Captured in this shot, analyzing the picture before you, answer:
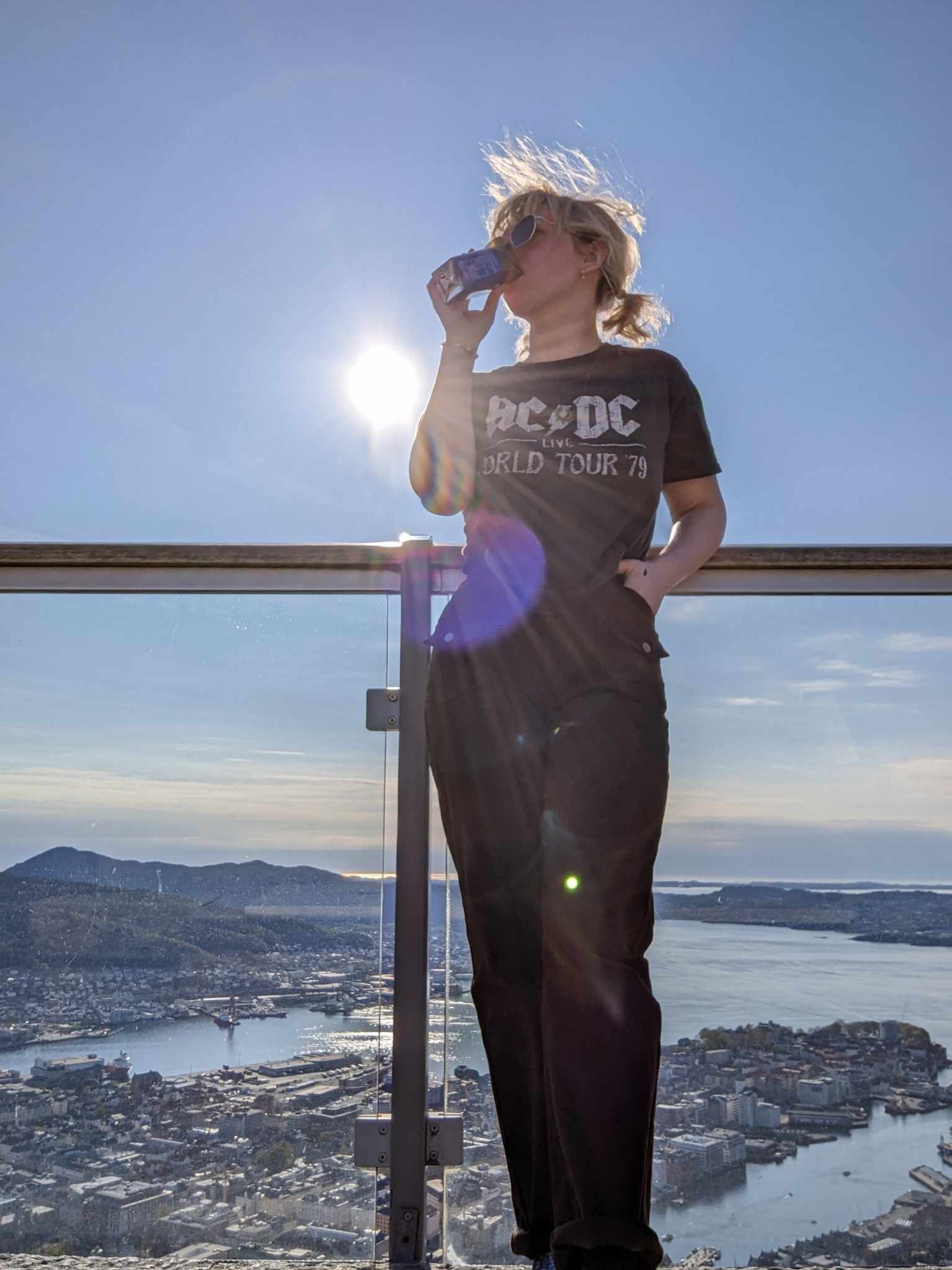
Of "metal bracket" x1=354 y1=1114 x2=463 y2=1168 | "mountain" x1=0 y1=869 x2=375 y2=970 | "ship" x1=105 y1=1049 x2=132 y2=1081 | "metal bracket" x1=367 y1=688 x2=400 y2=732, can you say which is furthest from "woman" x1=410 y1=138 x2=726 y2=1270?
"ship" x1=105 y1=1049 x2=132 y2=1081

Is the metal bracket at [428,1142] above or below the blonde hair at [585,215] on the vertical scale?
below

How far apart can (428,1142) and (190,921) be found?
576 millimetres

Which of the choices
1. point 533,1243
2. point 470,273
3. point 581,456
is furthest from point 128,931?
point 470,273

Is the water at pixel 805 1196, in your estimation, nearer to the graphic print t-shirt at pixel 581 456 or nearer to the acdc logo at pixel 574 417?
the graphic print t-shirt at pixel 581 456

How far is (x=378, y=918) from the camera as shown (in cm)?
193

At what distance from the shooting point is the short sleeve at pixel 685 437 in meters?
1.79

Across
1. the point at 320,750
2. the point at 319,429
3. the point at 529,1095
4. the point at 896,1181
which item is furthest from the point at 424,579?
the point at 319,429

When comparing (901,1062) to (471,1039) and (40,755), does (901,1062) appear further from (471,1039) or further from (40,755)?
(40,755)

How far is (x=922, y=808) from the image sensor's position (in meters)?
1.95

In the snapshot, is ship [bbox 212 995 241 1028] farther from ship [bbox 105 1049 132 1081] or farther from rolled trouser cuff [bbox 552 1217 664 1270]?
rolled trouser cuff [bbox 552 1217 664 1270]

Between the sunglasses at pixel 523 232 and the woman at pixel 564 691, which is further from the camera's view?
the sunglasses at pixel 523 232

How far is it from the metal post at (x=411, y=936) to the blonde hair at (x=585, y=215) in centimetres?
52

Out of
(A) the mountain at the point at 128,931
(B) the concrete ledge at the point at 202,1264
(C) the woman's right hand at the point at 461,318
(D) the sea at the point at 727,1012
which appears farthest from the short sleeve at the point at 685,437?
(B) the concrete ledge at the point at 202,1264

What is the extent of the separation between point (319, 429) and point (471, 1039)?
1751 cm
